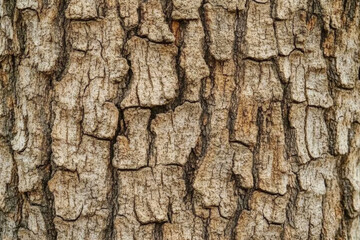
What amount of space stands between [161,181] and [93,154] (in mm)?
Answer: 225

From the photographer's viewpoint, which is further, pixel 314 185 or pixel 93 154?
pixel 314 185

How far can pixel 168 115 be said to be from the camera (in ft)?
4.56

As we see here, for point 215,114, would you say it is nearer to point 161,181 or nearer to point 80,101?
point 161,181

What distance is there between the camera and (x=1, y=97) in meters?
→ 1.53

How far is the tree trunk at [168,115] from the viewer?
54.1 inches

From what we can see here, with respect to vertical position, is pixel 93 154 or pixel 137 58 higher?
pixel 137 58

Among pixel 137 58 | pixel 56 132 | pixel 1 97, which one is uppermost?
pixel 137 58

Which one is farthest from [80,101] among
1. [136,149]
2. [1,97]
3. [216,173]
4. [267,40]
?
[267,40]

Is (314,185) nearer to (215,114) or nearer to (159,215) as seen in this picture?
(215,114)

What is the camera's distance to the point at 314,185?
1.50 meters

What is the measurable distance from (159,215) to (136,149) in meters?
0.22

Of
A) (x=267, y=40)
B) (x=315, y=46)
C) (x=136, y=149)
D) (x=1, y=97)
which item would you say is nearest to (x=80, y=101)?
(x=136, y=149)

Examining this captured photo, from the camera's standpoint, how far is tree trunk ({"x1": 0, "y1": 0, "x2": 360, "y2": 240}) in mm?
1374

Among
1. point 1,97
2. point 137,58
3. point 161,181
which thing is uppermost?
point 137,58
